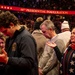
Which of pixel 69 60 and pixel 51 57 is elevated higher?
pixel 69 60

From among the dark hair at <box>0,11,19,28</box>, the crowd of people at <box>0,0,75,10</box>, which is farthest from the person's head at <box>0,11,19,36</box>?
the crowd of people at <box>0,0,75,10</box>

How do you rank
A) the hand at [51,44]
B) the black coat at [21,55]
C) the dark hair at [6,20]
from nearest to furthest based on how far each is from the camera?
the black coat at [21,55] → the dark hair at [6,20] → the hand at [51,44]

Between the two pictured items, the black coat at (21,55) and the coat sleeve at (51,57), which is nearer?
the black coat at (21,55)

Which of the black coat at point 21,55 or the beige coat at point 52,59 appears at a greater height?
the black coat at point 21,55

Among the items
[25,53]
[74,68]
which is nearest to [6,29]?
[25,53]

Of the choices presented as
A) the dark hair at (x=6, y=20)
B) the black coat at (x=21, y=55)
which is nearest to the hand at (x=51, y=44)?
the black coat at (x=21, y=55)

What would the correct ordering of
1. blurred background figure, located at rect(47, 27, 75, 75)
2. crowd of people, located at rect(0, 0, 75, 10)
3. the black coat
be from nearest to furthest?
1. the black coat
2. blurred background figure, located at rect(47, 27, 75, 75)
3. crowd of people, located at rect(0, 0, 75, 10)

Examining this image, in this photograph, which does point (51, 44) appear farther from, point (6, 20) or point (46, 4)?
point (46, 4)

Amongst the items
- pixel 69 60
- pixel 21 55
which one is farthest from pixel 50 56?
pixel 21 55

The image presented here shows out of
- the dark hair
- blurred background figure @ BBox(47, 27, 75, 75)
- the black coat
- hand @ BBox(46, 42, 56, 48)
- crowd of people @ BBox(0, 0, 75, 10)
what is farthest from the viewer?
crowd of people @ BBox(0, 0, 75, 10)

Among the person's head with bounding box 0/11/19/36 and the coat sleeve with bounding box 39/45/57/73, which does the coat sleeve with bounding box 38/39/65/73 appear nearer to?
the coat sleeve with bounding box 39/45/57/73

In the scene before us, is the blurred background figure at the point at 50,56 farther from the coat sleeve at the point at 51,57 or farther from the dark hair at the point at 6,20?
the dark hair at the point at 6,20

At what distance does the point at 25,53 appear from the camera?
9.04ft

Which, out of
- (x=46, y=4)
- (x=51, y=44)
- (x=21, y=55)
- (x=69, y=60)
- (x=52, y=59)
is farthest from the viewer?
(x=46, y=4)
